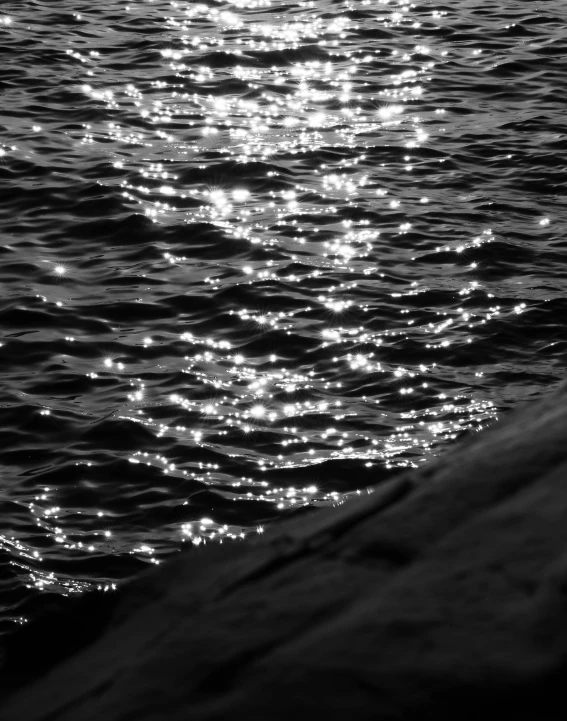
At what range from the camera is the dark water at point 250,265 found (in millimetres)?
7652

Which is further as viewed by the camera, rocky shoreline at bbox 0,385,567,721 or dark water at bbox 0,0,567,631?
dark water at bbox 0,0,567,631

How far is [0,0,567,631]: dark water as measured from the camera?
7.65 metres

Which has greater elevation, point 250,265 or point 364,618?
point 364,618

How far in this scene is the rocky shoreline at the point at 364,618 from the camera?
1917 mm

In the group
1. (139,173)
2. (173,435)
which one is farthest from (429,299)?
(139,173)

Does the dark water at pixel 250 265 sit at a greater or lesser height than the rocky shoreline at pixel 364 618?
lesser

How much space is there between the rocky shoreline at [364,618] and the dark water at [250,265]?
405cm

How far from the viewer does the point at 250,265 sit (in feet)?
35.4

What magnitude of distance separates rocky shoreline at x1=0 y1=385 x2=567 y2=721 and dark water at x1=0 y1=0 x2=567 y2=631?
A: 405 cm

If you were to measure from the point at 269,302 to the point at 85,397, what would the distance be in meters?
2.18

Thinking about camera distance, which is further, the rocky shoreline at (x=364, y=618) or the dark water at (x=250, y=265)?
the dark water at (x=250, y=265)

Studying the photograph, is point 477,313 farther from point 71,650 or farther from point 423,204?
point 71,650

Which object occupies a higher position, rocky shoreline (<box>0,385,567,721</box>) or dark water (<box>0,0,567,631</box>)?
rocky shoreline (<box>0,385,567,721</box>)

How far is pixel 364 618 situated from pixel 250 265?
8768 mm
